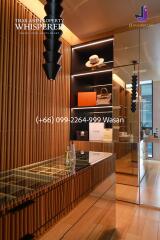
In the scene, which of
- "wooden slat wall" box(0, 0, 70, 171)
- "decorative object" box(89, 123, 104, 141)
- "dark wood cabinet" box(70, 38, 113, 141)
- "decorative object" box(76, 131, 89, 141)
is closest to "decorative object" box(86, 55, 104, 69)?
"dark wood cabinet" box(70, 38, 113, 141)

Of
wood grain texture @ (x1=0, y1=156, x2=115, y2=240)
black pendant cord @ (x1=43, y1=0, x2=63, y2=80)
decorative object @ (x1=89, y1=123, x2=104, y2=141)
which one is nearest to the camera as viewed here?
wood grain texture @ (x1=0, y1=156, x2=115, y2=240)

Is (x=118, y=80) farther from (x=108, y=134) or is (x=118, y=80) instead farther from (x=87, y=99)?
(x=108, y=134)

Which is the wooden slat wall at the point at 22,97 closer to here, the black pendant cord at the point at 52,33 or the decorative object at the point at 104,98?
the decorative object at the point at 104,98

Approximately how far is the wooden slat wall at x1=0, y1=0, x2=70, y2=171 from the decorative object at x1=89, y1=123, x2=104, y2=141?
733 millimetres

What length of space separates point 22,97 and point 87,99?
1466 mm

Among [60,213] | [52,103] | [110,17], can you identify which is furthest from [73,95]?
[60,213]

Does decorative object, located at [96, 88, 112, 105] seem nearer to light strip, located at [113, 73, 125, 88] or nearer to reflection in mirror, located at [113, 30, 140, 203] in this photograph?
reflection in mirror, located at [113, 30, 140, 203]

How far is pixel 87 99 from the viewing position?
3674 millimetres

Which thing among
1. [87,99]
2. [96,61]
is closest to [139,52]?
[96,61]

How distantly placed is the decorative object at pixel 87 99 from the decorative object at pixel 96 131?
406 mm

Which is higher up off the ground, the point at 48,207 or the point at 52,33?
the point at 52,33

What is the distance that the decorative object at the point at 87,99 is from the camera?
362 cm

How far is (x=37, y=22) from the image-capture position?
9.20 feet

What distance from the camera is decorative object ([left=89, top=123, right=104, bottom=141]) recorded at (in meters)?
3.54
